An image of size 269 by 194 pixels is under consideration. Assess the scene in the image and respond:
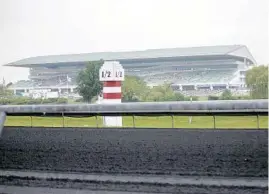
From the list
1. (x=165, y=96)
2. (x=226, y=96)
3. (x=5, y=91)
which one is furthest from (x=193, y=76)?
(x=5, y=91)

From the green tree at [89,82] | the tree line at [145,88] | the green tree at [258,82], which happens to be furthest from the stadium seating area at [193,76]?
the green tree at [258,82]

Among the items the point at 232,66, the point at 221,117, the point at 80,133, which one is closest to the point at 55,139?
the point at 80,133

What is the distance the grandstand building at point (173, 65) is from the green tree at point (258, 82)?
1482 mm

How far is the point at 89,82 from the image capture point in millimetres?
5492

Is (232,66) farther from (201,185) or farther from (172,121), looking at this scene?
(201,185)

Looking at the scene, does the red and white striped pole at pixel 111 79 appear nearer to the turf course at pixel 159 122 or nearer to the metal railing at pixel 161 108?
the turf course at pixel 159 122

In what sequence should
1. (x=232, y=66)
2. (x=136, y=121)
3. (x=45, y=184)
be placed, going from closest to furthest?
(x=45, y=184)
(x=136, y=121)
(x=232, y=66)

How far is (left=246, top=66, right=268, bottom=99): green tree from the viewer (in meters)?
3.82

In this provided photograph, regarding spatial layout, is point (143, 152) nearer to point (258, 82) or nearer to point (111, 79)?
point (258, 82)

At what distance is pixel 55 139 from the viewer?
246 centimetres

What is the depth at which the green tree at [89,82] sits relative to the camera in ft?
15.6

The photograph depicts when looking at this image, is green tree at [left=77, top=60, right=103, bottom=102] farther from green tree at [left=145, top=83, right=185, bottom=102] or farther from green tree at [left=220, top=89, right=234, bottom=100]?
green tree at [left=220, top=89, right=234, bottom=100]

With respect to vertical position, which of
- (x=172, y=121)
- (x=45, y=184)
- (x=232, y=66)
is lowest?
(x=45, y=184)

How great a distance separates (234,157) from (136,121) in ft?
3.73
